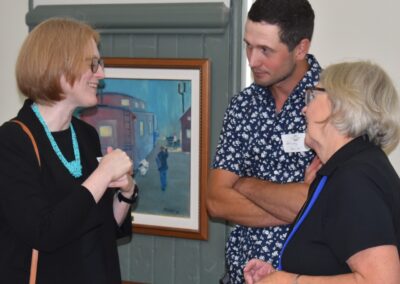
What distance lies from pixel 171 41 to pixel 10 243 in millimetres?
1439

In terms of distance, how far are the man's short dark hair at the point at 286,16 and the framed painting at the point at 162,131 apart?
0.74 meters

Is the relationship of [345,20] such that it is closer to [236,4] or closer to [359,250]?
[236,4]


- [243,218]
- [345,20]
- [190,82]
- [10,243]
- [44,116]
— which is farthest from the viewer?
[190,82]

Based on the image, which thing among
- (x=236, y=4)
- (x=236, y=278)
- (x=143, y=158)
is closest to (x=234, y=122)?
(x=236, y=278)

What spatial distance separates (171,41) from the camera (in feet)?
9.39

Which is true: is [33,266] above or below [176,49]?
below

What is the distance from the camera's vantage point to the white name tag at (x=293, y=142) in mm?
2014

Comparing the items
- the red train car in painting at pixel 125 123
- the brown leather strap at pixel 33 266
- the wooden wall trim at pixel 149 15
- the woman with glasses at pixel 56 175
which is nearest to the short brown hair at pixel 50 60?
the woman with glasses at pixel 56 175

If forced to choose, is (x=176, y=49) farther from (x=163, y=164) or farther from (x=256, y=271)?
(x=256, y=271)

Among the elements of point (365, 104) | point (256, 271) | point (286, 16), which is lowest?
point (256, 271)

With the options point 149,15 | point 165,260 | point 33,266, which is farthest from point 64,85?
point 165,260

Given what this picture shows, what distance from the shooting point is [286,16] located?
2.05 metres

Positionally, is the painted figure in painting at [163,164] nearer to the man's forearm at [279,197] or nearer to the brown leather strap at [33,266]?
the man's forearm at [279,197]

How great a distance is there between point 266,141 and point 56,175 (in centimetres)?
77
